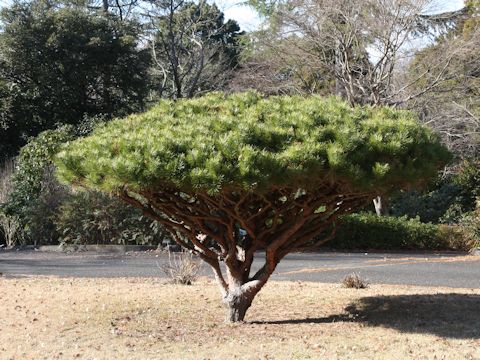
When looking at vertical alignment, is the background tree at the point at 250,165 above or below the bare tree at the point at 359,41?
below

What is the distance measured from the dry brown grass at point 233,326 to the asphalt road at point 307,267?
6.01ft

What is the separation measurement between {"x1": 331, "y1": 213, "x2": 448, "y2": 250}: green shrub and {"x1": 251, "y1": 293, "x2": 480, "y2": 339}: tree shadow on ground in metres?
10.9

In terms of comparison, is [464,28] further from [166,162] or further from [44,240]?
[166,162]

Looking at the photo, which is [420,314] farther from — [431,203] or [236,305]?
[431,203]

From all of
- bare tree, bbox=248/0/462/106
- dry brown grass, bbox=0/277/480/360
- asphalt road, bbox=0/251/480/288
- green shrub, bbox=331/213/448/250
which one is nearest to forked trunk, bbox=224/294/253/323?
dry brown grass, bbox=0/277/480/360

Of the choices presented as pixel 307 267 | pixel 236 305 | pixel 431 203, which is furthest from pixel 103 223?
pixel 431 203

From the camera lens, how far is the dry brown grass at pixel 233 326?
6.84 meters

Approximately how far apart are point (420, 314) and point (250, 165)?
349cm

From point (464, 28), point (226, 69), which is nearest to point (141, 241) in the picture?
point (464, 28)

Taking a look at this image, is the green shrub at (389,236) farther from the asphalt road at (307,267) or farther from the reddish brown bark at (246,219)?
the reddish brown bark at (246,219)

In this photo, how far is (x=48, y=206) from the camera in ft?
66.1

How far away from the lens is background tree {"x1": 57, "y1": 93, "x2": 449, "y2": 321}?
6.60 metres

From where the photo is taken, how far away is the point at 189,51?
113 feet

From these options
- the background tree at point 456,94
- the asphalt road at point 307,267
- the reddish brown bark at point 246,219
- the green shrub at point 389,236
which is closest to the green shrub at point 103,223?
the asphalt road at point 307,267
